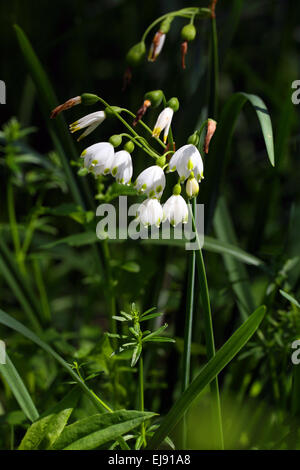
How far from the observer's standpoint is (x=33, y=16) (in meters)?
2.84

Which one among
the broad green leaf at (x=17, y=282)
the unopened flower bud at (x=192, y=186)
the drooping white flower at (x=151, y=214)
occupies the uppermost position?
the unopened flower bud at (x=192, y=186)

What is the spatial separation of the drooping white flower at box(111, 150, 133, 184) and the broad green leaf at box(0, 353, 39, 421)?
13.8 inches

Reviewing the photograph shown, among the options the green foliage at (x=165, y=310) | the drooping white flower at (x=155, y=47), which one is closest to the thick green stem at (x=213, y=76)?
the green foliage at (x=165, y=310)

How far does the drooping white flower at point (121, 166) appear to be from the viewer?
32.2 inches

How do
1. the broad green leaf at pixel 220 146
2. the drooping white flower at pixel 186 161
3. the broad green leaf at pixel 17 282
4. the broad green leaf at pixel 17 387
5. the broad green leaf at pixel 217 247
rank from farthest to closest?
the broad green leaf at pixel 17 282
the broad green leaf at pixel 217 247
the broad green leaf at pixel 220 146
the broad green leaf at pixel 17 387
the drooping white flower at pixel 186 161

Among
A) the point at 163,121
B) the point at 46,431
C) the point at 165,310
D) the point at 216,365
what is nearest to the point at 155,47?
the point at 163,121

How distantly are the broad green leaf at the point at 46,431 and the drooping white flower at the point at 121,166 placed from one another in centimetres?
37

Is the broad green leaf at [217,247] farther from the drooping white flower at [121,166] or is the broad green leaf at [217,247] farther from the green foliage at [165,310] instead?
the drooping white flower at [121,166]

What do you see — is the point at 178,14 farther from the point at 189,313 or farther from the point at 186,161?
the point at 189,313

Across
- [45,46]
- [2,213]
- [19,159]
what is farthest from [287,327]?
[2,213]

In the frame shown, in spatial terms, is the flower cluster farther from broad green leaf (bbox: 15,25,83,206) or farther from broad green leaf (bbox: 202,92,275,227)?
broad green leaf (bbox: 15,25,83,206)

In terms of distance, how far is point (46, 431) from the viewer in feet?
2.82

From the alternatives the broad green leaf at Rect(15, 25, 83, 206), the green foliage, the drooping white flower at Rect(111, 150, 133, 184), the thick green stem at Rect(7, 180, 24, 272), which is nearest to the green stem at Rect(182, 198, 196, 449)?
the green foliage
